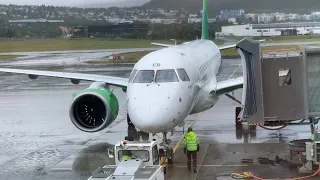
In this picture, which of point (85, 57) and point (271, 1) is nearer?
point (271, 1)

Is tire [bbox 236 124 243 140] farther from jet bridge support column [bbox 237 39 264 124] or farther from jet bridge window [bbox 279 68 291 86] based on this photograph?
jet bridge window [bbox 279 68 291 86]

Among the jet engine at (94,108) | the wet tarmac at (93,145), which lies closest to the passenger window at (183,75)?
the wet tarmac at (93,145)

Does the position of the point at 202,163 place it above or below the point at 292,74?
below

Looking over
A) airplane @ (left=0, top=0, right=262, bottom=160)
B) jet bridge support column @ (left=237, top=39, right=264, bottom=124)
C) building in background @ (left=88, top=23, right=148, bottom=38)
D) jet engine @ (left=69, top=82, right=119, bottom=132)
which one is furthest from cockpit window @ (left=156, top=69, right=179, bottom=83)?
building in background @ (left=88, top=23, right=148, bottom=38)

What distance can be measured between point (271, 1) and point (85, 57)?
23274 millimetres

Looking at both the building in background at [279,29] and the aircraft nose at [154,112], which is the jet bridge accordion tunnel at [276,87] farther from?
the building in background at [279,29]

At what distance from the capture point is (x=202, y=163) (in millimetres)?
13375

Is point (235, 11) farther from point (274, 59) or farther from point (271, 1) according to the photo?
point (274, 59)

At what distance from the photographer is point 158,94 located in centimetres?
1241

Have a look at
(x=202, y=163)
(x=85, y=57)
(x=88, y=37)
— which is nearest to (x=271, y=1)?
(x=88, y=37)

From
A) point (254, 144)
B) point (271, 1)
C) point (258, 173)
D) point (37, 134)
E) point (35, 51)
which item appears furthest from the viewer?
point (35, 51)

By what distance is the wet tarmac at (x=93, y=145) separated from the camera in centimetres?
1289

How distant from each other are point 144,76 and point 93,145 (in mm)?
4144

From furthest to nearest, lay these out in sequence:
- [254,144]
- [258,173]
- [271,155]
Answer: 1. [254,144]
2. [271,155]
3. [258,173]
